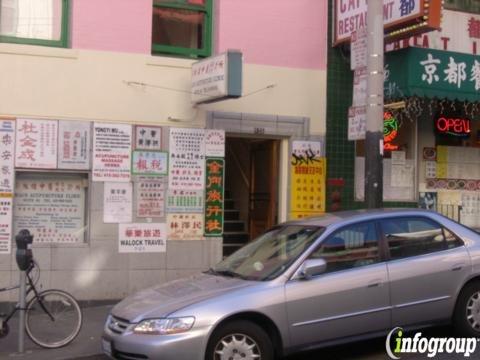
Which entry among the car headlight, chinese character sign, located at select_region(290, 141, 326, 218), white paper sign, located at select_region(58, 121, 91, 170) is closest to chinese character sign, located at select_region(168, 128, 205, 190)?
white paper sign, located at select_region(58, 121, 91, 170)

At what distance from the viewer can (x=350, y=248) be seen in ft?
23.0

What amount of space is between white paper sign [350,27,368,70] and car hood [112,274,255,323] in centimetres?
389

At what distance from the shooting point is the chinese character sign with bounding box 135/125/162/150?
10.5 m

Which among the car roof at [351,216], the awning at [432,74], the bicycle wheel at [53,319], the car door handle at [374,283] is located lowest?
the bicycle wheel at [53,319]

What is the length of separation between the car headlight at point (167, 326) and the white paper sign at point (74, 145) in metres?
4.53

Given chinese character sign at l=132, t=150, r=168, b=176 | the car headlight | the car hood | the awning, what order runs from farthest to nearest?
the awning < chinese character sign at l=132, t=150, r=168, b=176 < the car hood < the car headlight

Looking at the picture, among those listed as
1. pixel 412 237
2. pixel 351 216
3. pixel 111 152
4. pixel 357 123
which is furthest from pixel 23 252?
pixel 357 123

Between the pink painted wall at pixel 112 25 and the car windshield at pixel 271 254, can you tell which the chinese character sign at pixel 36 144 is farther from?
the car windshield at pixel 271 254

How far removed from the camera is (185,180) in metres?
10.8

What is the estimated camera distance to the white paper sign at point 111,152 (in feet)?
33.8

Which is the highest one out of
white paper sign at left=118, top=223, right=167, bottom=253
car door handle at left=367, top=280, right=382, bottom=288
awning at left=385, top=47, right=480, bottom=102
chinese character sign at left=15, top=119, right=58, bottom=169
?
awning at left=385, top=47, right=480, bottom=102

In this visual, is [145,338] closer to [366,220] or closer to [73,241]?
[366,220]

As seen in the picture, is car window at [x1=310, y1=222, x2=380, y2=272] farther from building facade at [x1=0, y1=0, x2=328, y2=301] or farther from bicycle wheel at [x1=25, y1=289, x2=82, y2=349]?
building facade at [x1=0, y1=0, x2=328, y2=301]

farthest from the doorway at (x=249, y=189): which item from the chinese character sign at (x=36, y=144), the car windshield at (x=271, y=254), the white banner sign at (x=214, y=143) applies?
the car windshield at (x=271, y=254)
